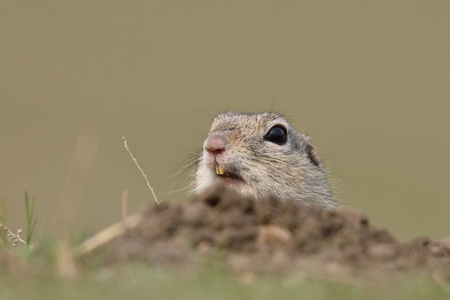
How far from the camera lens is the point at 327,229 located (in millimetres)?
6039

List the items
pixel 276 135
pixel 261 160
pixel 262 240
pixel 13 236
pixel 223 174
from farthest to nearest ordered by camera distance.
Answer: pixel 276 135 → pixel 261 160 → pixel 223 174 → pixel 13 236 → pixel 262 240

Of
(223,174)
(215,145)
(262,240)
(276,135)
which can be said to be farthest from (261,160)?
(262,240)

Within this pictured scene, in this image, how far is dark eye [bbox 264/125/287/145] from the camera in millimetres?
10625

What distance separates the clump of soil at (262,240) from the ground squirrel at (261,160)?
3.06 m

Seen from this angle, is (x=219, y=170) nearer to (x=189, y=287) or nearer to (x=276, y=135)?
(x=276, y=135)

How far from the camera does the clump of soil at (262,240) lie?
17.4ft

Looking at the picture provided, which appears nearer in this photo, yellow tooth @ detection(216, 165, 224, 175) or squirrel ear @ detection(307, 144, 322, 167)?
yellow tooth @ detection(216, 165, 224, 175)

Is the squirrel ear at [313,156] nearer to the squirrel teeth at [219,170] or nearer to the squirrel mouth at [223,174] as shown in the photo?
the squirrel mouth at [223,174]

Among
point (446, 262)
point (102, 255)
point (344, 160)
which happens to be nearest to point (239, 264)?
point (102, 255)

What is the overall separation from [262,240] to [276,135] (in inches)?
200

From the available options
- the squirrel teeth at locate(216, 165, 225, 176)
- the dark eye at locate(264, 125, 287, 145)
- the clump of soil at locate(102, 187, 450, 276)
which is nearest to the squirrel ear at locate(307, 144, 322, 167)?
the dark eye at locate(264, 125, 287, 145)

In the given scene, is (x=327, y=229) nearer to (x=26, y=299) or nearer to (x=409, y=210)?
(x=26, y=299)

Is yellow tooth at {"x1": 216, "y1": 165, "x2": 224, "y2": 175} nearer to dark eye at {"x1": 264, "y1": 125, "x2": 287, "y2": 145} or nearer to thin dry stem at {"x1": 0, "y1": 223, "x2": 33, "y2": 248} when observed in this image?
dark eye at {"x1": 264, "y1": 125, "x2": 287, "y2": 145}

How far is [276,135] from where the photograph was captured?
10.7 metres
